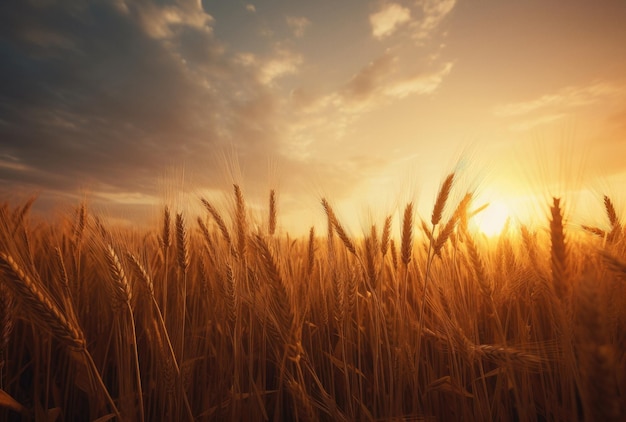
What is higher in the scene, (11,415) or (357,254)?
(357,254)

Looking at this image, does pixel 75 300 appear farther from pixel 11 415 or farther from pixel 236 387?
pixel 236 387

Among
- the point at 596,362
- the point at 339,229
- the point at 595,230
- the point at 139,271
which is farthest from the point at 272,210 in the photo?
the point at 595,230

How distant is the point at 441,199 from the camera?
72.1 inches

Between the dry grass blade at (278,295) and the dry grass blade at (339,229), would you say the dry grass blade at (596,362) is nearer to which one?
the dry grass blade at (278,295)

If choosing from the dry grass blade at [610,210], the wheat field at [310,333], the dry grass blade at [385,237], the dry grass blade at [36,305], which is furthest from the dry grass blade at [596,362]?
the dry grass blade at [610,210]

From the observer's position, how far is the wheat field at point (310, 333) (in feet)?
3.90

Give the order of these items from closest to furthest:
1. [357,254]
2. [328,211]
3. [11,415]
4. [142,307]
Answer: [11,415], [357,254], [142,307], [328,211]

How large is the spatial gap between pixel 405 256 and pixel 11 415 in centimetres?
242

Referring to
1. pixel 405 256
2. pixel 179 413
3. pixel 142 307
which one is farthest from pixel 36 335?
pixel 405 256

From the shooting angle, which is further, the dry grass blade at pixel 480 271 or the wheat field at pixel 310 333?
the dry grass blade at pixel 480 271

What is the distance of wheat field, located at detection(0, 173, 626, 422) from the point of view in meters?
1.19

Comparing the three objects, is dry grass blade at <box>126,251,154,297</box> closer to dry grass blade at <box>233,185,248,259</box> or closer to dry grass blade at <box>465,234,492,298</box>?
dry grass blade at <box>233,185,248,259</box>

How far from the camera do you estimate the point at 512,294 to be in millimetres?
1938

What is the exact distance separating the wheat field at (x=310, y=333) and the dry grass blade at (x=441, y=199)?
→ 1cm
